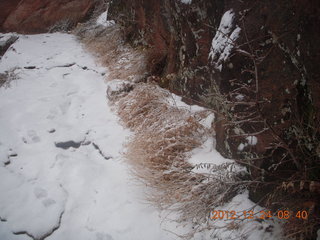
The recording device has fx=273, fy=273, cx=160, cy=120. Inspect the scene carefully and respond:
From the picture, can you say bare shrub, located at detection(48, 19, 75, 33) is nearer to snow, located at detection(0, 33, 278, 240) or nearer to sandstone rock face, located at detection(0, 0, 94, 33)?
sandstone rock face, located at detection(0, 0, 94, 33)

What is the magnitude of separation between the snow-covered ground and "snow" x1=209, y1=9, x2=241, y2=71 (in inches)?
48.5

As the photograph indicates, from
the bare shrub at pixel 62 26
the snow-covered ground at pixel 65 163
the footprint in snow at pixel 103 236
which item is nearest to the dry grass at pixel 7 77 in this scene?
the snow-covered ground at pixel 65 163

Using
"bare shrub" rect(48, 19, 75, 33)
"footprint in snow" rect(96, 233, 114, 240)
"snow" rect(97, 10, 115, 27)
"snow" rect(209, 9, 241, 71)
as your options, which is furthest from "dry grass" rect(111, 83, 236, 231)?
"bare shrub" rect(48, 19, 75, 33)

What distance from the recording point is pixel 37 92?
3.83 meters

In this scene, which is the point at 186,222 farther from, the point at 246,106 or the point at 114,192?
the point at 246,106

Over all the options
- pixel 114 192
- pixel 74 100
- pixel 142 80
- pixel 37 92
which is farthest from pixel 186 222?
pixel 37 92

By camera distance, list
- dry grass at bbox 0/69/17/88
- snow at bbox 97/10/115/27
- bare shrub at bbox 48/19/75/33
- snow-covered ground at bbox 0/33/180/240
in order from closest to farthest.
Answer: snow-covered ground at bbox 0/33/180/240
dry grass at bbox 0/69/17/88
snow at bbox 97/10/115/27
bare shrub at bbox 48/19/75/33

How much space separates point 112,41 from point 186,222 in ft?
10.7

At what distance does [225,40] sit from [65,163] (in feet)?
6.15
